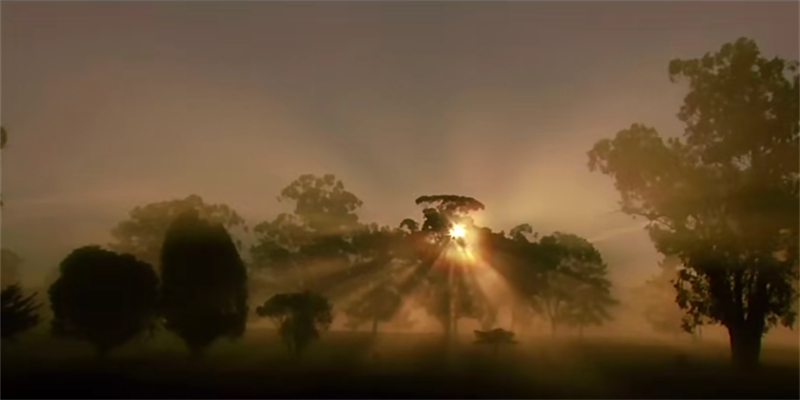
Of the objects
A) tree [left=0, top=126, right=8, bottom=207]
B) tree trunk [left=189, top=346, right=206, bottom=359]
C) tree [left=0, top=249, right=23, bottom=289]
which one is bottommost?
tree trunk [left=189, top=346, right=206, bottom=359]

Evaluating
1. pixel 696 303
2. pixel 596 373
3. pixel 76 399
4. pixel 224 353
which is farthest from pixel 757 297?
pixel 76 399

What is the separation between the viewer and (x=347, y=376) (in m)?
43.0

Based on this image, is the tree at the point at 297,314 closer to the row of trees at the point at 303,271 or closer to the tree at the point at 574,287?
the row of trees at the point at 303,271

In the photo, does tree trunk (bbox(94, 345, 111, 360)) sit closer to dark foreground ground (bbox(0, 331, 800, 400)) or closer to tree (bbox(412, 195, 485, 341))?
dark foreground ground (bbox(0, 331, 800, 400))

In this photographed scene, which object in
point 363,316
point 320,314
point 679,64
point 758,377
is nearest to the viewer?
point 758,377

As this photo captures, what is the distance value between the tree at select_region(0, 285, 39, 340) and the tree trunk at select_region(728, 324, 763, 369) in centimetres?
4494

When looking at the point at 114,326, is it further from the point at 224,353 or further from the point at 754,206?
the point at 754,206

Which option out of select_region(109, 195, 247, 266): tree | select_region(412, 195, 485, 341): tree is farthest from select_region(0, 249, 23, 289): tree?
select_region(412, 195, 485, 341): tree

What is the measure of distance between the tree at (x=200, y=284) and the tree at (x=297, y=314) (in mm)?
2869

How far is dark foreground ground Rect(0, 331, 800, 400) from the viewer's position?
35156 millimetres

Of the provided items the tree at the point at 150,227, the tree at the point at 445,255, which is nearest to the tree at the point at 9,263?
the tree at the point at 150,227

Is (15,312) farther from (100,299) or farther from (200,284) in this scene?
(200,284)

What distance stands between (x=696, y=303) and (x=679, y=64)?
53.9ft

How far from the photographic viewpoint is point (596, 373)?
165ft
